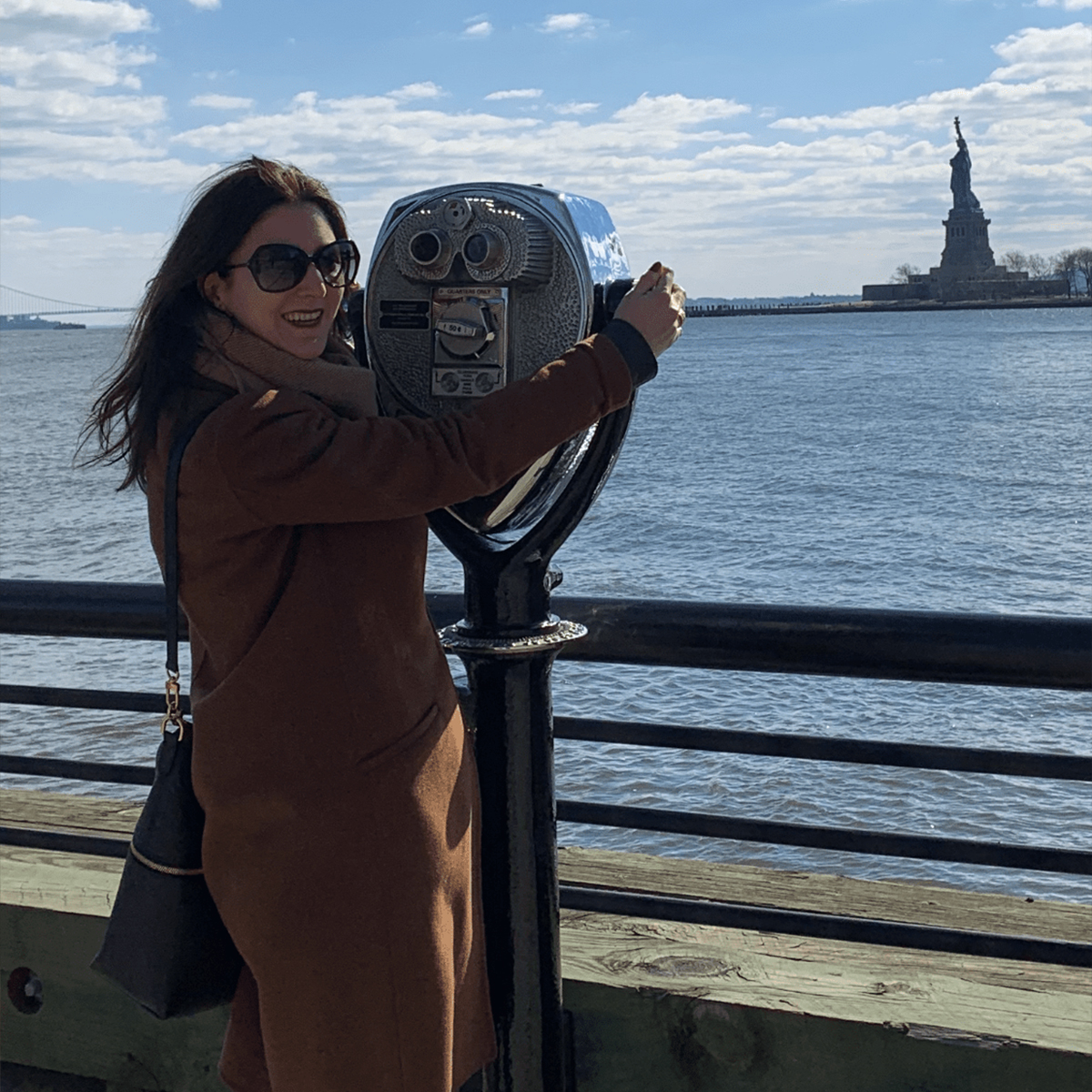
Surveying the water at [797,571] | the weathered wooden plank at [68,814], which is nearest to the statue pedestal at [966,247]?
the water at [797,571]

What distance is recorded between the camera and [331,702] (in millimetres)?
1402

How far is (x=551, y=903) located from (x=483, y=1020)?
145 mm

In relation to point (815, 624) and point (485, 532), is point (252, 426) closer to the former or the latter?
point (485, 532)

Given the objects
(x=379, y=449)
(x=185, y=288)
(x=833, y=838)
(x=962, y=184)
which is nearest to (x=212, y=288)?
(x=185, y=288)

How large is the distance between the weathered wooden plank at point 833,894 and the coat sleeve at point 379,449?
0.73m

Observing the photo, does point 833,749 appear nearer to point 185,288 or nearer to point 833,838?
point 833,838

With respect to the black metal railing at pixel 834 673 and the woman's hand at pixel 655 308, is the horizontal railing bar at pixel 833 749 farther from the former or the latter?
the woman's hand at pixel 655 308

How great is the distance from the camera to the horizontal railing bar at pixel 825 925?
64.2 inches

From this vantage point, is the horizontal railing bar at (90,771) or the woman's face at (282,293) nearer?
the woman's face at (282,293)

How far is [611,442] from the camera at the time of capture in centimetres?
154

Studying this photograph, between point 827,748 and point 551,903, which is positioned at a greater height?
point 827,748

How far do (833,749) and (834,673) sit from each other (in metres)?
0.11

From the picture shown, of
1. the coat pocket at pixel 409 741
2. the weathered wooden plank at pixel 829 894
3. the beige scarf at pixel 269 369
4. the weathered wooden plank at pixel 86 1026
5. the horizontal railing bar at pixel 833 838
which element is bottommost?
the weathered wooden plank at pixel 86 1026

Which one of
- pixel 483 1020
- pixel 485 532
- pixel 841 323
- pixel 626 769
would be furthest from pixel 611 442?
pixel 841 323
